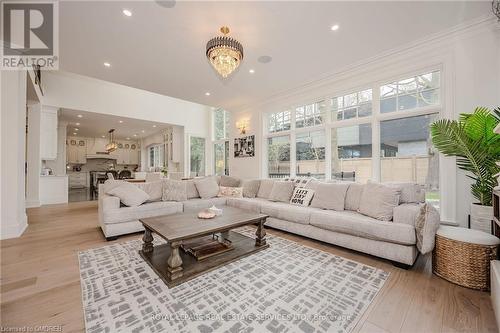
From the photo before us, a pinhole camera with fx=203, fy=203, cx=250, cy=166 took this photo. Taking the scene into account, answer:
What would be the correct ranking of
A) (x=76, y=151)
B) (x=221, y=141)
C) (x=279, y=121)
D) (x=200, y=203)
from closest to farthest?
(x=200, y=203)
(x=279, y=121)
(x=221, y=141)
(x=76, y=151)

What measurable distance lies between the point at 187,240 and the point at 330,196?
2.21m

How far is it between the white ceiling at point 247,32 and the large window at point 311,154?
127 cm

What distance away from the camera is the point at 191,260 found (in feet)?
7.22

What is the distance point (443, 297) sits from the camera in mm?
1691

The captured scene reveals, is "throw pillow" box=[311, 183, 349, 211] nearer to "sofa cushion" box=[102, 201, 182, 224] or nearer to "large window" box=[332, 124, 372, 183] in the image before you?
"large window" box=[332, 124, 372, 183]

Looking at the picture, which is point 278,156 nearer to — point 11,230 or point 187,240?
point 187,240

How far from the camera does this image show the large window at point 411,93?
10.1 ft

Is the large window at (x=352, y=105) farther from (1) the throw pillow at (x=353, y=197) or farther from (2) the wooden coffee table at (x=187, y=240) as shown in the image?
(2) the wooden coffee table at (x=187, y=240)

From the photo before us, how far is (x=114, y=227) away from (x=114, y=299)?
1.66 metres

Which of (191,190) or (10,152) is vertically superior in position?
(10,152)

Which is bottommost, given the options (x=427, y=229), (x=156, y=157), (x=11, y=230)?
(x=11, y=230)

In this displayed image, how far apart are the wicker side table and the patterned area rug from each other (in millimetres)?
549

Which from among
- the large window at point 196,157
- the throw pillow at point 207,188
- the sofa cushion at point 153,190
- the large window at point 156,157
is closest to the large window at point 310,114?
the throw pillow at point 207,188

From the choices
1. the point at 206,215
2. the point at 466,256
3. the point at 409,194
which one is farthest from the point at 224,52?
the point at 466,256
